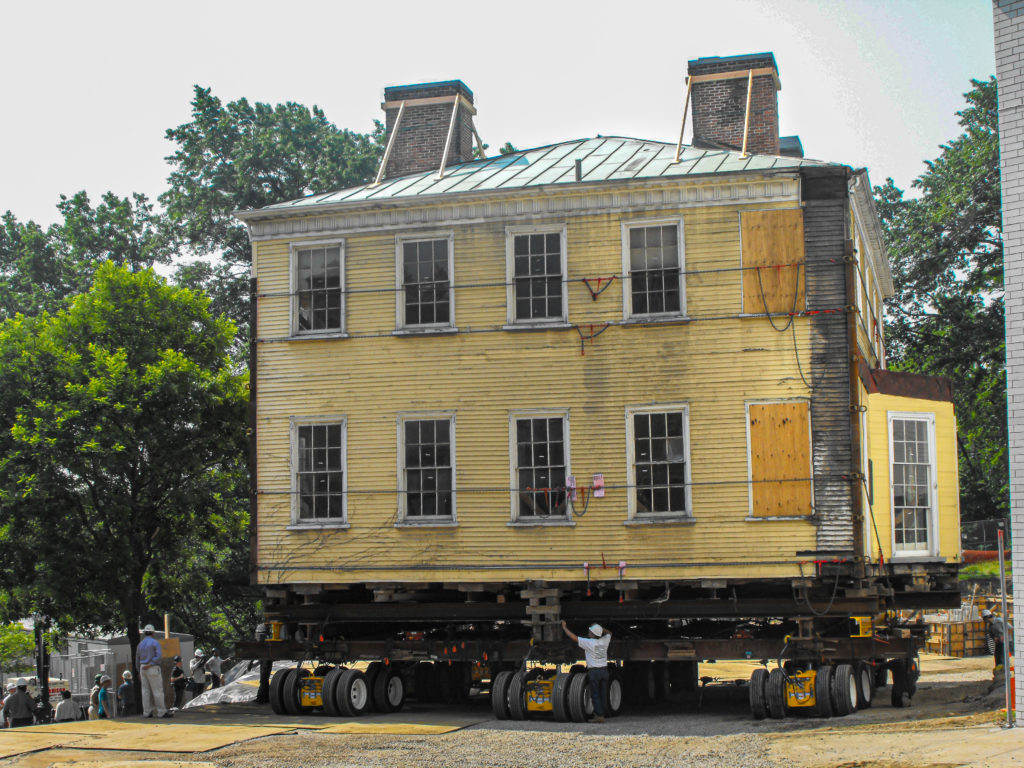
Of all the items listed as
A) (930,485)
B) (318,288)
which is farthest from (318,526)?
(930,485)

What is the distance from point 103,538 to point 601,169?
14815 millimetres

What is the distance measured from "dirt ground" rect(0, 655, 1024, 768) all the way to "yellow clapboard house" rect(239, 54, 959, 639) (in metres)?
2.49

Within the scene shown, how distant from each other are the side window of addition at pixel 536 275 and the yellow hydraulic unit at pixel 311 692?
7456mm

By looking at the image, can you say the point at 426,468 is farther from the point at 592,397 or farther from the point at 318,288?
the point at 318,288

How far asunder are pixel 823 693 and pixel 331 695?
337 inches

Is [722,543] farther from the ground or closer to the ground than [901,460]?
closer to the ground

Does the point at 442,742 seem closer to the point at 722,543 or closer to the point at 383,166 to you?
the point at 722,543

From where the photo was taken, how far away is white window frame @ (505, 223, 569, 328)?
22312mm

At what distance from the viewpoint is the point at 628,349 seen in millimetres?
21922

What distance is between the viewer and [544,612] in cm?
2150

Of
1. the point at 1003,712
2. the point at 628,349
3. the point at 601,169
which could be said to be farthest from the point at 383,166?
the point at 1003,712

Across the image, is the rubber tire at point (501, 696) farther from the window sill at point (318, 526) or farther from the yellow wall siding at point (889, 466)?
the yellow wall siding at point (889, 466)

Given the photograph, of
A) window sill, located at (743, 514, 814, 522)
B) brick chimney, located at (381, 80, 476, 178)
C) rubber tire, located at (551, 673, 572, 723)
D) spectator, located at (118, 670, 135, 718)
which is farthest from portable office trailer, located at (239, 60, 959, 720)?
spectator, located at (118, 670, 135, 718)

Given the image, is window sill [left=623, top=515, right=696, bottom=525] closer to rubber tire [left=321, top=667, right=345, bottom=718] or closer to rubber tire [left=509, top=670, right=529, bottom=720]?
rubber tire [left=509, top=670, right=529, bottom=720]
